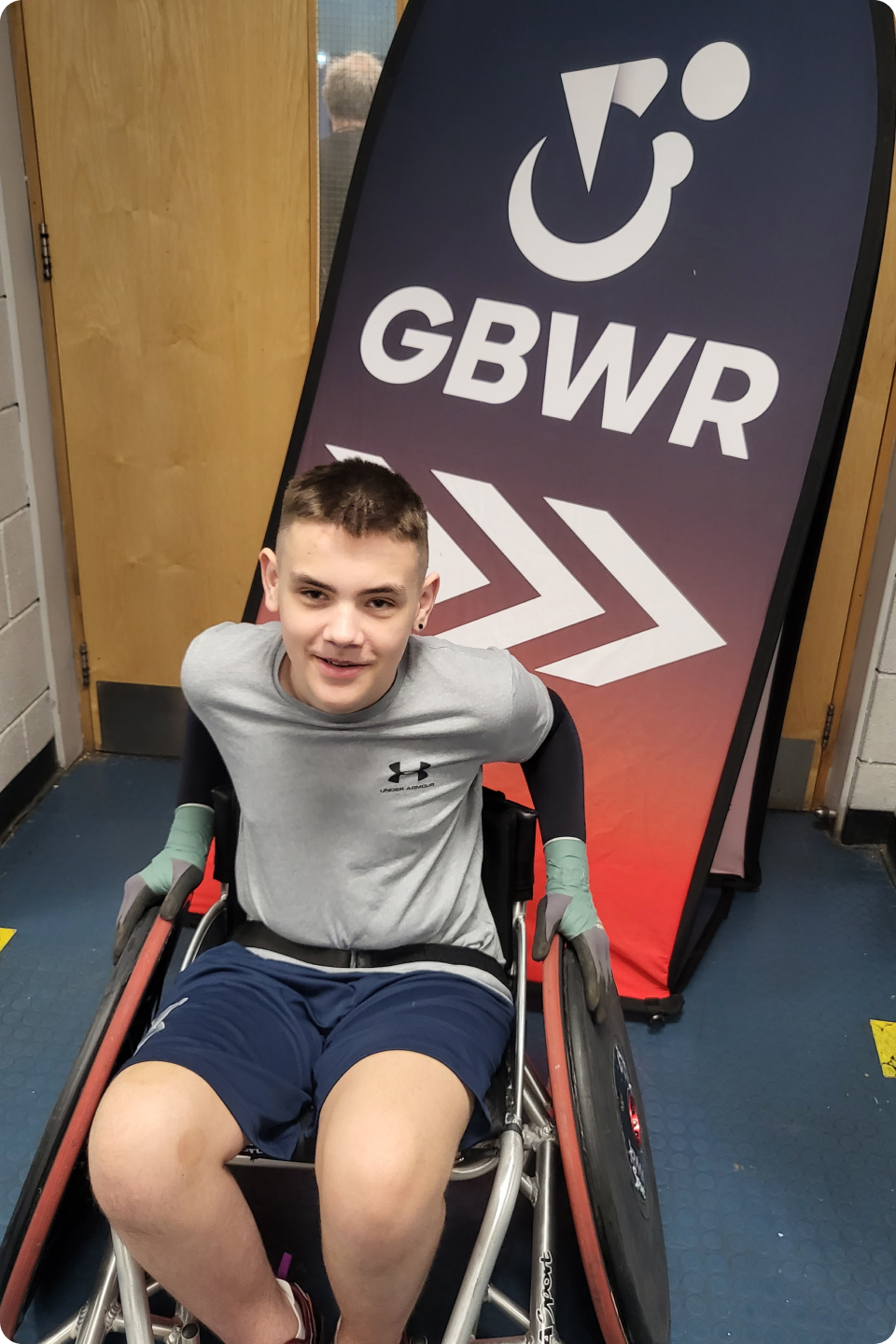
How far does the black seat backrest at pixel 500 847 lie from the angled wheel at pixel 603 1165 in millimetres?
104

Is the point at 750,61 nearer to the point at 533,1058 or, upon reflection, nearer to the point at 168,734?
the point at 533,1058

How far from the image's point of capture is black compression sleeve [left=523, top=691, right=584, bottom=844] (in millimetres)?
1348

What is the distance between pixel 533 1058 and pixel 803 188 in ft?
5.14

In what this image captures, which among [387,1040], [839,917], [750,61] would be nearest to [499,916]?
[387,1040]

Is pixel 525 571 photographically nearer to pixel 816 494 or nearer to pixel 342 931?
pixel 816 494

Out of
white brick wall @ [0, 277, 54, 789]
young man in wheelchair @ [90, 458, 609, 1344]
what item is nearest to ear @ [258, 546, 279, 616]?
young man in wheelchair @ [90, 458, 609, 1344]

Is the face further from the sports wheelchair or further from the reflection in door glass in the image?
the reflection in door glass

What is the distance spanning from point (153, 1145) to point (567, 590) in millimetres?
1236

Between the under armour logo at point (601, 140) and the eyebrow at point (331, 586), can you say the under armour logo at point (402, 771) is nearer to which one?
the eyebrow at point (331, 586)

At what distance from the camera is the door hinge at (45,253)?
2.19 meters

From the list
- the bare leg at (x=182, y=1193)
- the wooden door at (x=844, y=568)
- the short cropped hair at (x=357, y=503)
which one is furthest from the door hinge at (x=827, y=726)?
the bare leg at (x=182, y=1193)

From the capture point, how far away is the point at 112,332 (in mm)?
2258

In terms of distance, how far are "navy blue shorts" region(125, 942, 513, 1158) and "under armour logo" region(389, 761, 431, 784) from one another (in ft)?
0.78

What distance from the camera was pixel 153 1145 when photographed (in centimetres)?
99
